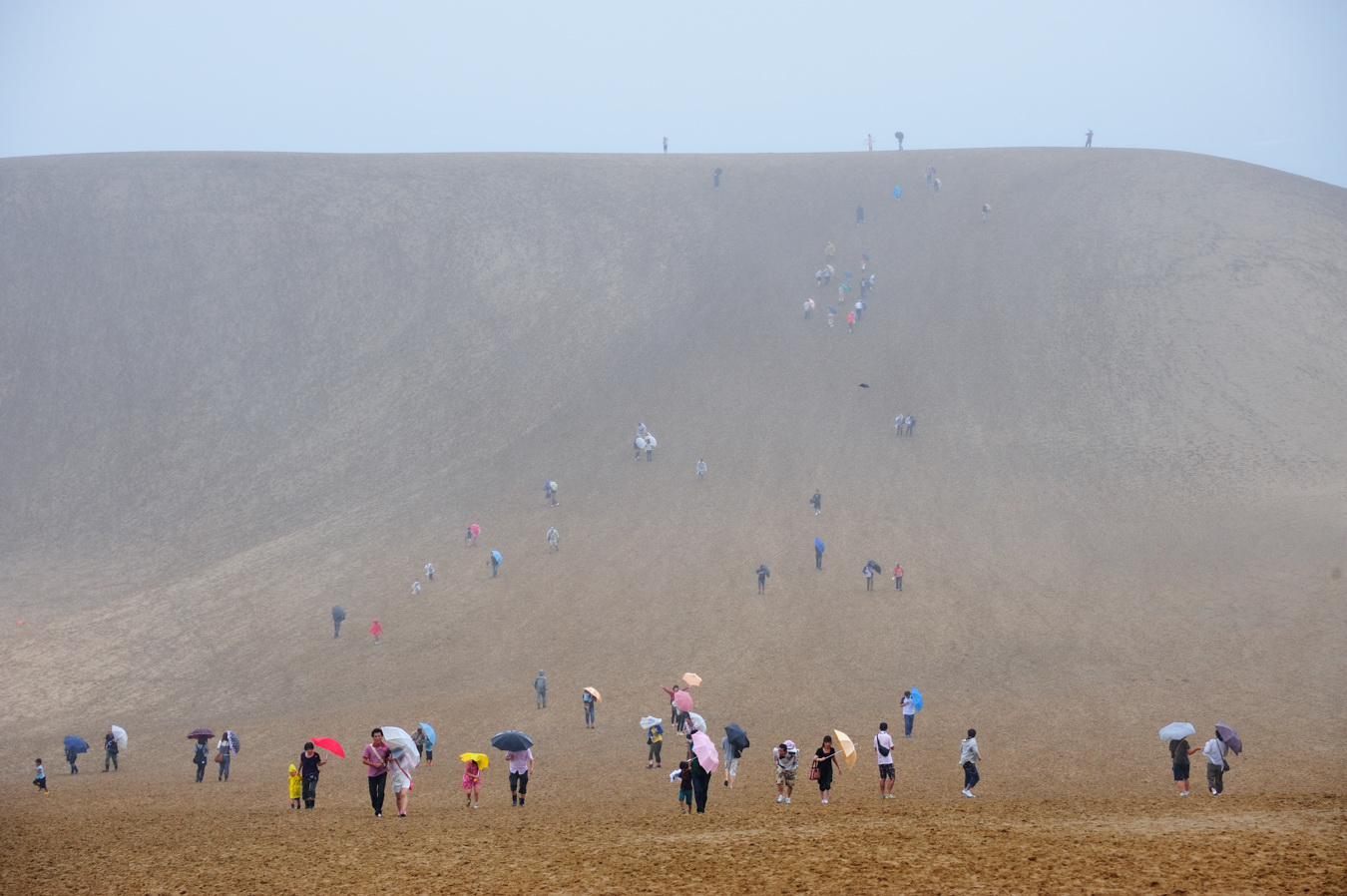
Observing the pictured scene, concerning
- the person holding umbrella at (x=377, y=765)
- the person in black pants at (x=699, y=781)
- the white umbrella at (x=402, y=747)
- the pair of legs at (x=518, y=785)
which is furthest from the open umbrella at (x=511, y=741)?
the person in black pants at (x=699, y=781)

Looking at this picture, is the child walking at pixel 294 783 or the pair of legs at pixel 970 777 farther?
the pair of legs at pixel 970 777

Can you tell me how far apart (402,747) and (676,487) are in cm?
2454

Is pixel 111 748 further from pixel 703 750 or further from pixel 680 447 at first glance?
pixel 680 447

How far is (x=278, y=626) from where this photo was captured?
30.8 meters

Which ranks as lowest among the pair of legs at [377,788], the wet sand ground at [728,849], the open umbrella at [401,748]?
the wet sand ground at [728,849]

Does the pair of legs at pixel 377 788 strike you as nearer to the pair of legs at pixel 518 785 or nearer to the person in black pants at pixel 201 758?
the pair of legs at pixel 518 785

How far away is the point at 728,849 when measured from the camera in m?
11.5

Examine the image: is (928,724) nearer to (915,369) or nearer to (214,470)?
(915,369)

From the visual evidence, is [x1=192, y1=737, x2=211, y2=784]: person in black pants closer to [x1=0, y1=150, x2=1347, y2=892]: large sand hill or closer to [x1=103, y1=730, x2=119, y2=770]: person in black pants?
[x1=0, y1=150, x2=1347, y2=892]: large sand hill

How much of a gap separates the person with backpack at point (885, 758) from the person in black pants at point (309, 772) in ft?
31.2

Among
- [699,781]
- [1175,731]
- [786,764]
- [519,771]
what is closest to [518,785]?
[519,771]

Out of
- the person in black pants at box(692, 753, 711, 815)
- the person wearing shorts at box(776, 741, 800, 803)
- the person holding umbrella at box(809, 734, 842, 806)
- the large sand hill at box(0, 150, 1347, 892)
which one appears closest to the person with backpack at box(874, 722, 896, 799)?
the large sand hill at box(0, 150, 1347, 892)

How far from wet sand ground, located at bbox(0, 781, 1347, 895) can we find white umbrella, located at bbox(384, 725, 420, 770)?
864 millimetres

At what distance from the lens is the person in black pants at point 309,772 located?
1559cm
